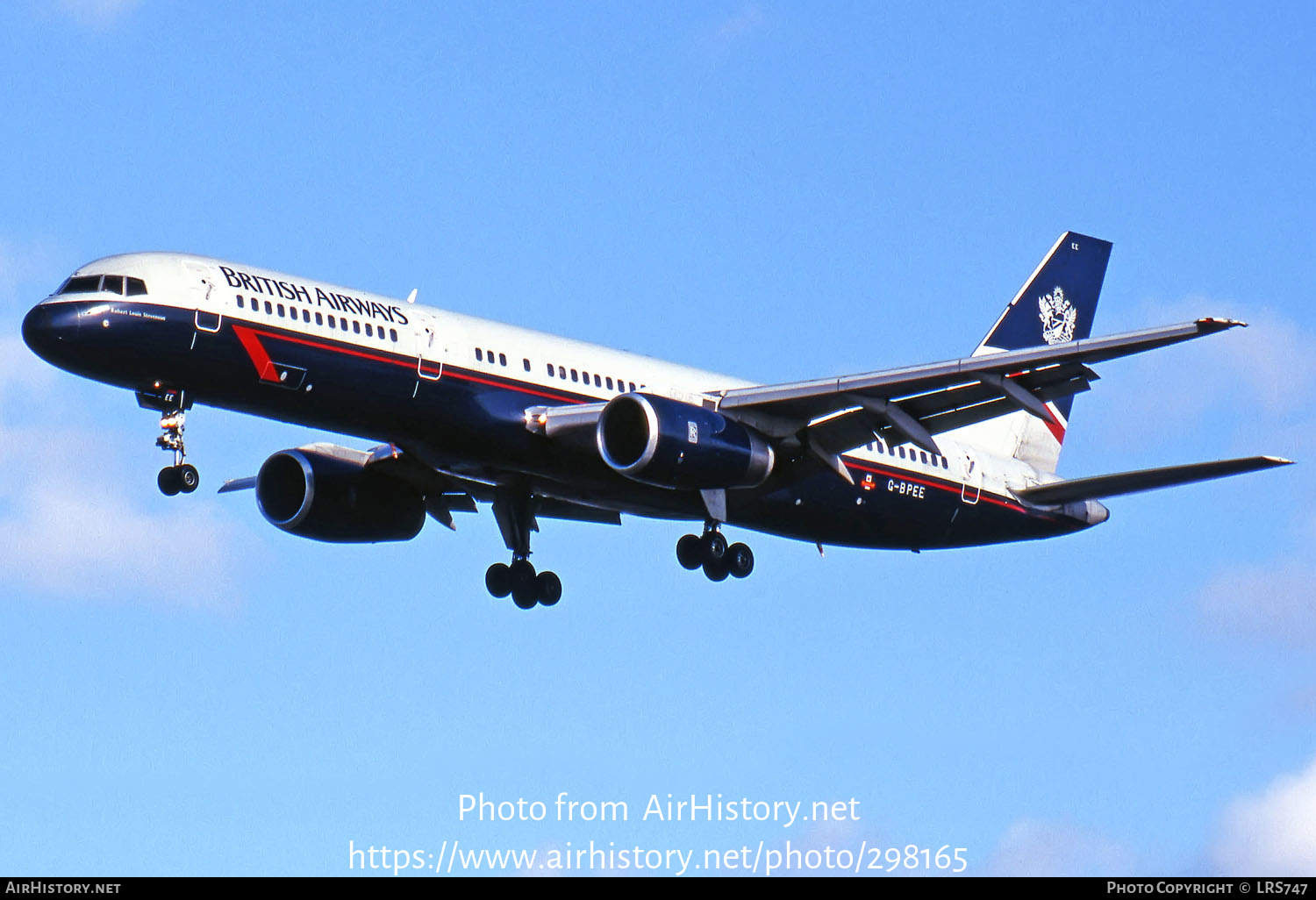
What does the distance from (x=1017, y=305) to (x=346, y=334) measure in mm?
A: 19981

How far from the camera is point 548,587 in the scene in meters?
43.6

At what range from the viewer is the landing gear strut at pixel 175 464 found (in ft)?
118

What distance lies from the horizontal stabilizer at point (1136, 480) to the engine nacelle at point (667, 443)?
8.54 meters

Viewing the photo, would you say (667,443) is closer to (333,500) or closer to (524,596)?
(524,596)

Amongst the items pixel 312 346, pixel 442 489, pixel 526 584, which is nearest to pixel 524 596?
pixel 526 584

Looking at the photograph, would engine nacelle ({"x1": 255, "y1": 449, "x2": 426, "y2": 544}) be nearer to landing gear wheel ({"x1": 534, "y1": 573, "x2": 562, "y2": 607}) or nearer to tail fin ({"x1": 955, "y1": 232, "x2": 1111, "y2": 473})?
landing gear wheel ({"x1": 534, "y1": 573, "x2": 562, "y2": 607})

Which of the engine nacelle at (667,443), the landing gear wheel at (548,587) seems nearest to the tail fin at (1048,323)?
the landing gear wheel at (548,587)

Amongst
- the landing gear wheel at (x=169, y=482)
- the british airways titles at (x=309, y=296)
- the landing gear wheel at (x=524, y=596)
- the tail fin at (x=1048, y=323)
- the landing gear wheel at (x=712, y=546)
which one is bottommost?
the landing gear wheel at (x=169, y=482)

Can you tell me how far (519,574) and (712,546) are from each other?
4.43 meters

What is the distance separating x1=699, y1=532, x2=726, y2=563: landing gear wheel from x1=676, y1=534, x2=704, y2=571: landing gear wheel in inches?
3.0

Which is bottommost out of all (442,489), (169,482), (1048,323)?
(169,482)

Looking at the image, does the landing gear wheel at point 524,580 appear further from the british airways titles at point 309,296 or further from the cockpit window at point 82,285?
the cockpit window at point 82,285
